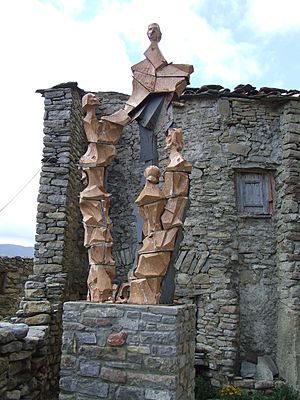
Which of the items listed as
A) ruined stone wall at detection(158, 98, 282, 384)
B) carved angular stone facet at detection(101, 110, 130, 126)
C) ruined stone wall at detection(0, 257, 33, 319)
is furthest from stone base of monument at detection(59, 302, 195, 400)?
ruined stone wall at detection(0, 257, 33, 319)

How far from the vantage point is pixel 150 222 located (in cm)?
361

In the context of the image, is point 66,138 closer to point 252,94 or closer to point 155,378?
point 252,94

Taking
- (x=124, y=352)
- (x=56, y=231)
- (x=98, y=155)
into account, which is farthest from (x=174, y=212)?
(x=56, y=231)

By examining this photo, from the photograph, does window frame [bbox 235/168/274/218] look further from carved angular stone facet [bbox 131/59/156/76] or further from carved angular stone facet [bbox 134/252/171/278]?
carved angular stone facet [bbox 134/252/171/278]

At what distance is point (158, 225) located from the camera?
11.8ft

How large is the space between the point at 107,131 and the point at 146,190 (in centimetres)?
82

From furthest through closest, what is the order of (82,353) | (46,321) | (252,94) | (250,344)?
(252,94) < (250,344) < (46,321) < (82,353)

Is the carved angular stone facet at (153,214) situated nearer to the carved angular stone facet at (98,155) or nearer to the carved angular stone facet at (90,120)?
the carved angular stone facet at (98,155)

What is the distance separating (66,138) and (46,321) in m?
2.98

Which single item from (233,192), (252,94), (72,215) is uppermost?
(252,94)

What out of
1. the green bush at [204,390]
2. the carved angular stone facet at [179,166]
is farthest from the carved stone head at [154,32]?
the green bush at [204,390]

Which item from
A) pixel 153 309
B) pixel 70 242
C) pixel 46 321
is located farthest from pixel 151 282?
pixel 70 242

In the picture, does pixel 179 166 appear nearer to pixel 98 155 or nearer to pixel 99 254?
pixel 98 155

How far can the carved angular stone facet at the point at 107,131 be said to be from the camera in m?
3.97
